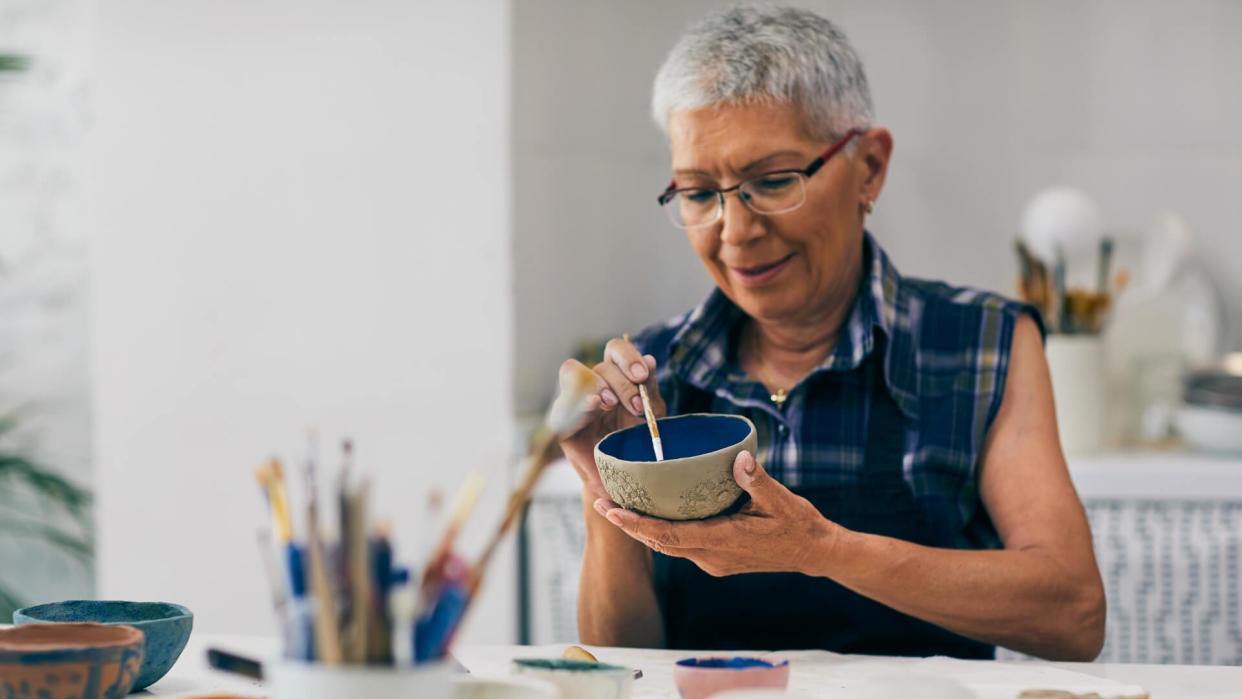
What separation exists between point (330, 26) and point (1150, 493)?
1842mm

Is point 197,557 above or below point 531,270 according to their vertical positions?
below

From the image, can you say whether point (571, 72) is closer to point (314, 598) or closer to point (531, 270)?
Result: point (531, 270)

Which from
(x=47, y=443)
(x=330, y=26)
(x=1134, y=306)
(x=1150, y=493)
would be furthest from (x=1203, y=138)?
(x=47, y=443)

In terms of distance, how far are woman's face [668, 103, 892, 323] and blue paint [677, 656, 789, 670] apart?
1.98 feet

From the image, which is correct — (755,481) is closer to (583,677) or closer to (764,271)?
(583,677)

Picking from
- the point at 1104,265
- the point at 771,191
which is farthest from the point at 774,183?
the point at 1104,265

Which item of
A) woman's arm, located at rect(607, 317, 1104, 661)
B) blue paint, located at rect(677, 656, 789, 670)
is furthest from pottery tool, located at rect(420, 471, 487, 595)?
woman's arm, located at rect(607, 317, 1104, 661)

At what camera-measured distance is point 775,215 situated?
4.49 ft

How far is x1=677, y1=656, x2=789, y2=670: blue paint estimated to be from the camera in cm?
88

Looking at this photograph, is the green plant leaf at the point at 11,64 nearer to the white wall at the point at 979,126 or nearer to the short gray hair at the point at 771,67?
the white wall at the point at 979,126

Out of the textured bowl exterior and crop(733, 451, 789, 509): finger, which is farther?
crop(733, 451, 789, 509): finger

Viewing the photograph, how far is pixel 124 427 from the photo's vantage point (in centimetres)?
245

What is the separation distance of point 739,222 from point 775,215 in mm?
46

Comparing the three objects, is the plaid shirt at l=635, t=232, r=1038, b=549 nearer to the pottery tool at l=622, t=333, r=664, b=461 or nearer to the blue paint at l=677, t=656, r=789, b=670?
the pottery tool at l=622, t=333, r=664, b=461
